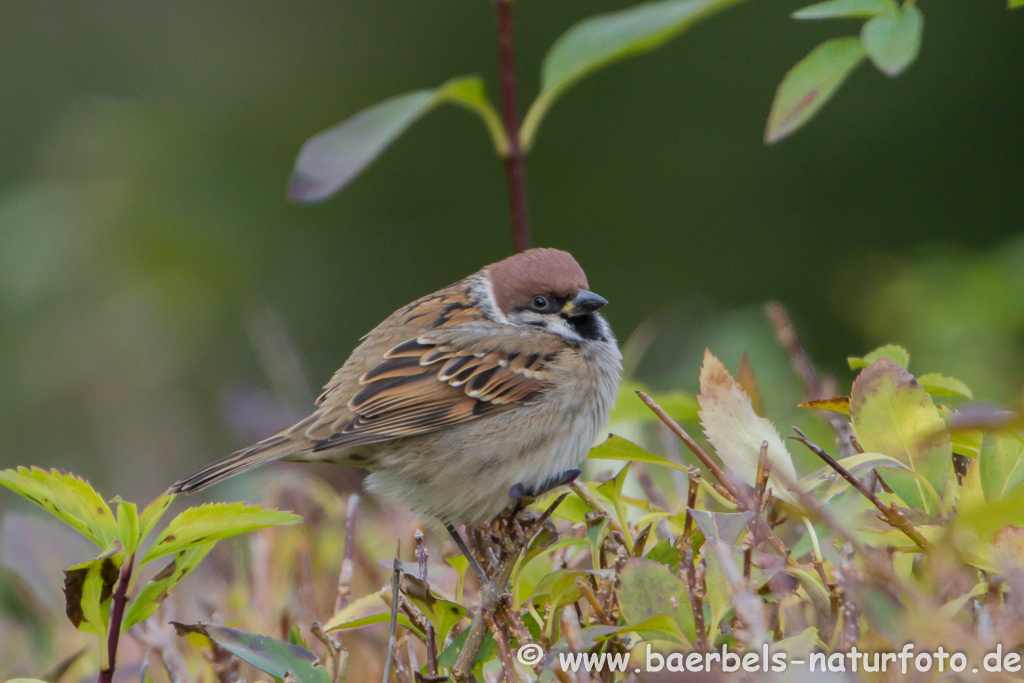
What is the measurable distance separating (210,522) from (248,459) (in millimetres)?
899

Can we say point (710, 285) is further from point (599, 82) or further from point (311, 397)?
point (311, 397)

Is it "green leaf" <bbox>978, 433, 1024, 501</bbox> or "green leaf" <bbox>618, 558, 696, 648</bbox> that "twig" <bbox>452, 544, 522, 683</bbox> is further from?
"green leaf" <bbox>978, 433, 1024, 501</bbox>

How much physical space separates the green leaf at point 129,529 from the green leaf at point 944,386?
0.97 meters

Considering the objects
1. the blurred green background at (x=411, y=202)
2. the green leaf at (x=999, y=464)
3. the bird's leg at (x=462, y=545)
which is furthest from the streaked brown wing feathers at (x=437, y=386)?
the green leaf at (x=999, y=464)

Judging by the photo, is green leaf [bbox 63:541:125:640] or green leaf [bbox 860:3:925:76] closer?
green leaf [bbox 63:541:125:640]

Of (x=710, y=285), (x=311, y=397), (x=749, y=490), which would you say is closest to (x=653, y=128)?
(x=710, y=285)

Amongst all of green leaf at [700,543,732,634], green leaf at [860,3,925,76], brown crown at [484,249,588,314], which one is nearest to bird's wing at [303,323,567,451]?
brown crown at [484,249,588,314]

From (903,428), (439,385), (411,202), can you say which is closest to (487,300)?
(439,385)

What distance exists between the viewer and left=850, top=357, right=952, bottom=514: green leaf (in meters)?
1.12

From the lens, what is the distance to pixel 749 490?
1.21m

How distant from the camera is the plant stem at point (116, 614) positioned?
3.85ft

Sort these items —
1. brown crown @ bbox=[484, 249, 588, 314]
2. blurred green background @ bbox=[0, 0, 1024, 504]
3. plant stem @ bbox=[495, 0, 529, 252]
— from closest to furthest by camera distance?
plant stem @ bbox=[495, 0, 529, 252]
brown crown @ bbox=[484, 249, 588, 314]
blurred green background @ bbox=[0, 0, 1024, 504]

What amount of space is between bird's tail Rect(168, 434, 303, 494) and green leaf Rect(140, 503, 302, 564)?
73 cm

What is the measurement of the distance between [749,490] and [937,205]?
20.3 ft
